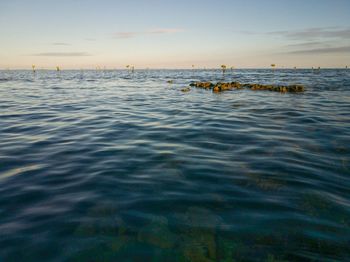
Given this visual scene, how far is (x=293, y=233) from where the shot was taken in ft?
11.7

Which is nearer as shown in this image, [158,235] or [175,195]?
[158,235]

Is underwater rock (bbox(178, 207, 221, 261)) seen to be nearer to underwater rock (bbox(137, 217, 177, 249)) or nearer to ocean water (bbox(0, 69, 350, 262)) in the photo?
ocean water (bbox(0, 69, 350, 262))

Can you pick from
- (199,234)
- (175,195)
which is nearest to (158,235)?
(199,234)

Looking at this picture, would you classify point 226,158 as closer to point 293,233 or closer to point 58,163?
point 293,233

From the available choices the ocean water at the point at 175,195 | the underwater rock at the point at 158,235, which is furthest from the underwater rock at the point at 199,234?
the underwater rock at the point at 158,235

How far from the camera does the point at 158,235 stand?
11.6 feet

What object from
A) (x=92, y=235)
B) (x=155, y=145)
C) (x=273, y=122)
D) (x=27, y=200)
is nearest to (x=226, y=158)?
(x=155, y=145)

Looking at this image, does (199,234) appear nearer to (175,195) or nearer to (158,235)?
(158,235)

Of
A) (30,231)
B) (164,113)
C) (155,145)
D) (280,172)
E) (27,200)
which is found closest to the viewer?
(30,231)

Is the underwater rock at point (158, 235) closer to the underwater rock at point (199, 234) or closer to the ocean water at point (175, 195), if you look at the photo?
the ocean water at point (175, 195)

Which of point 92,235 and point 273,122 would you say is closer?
point 92,235

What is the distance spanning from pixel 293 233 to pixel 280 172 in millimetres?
2246

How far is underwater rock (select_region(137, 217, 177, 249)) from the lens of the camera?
339cm

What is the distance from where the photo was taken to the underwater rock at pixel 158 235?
3.39 meters
